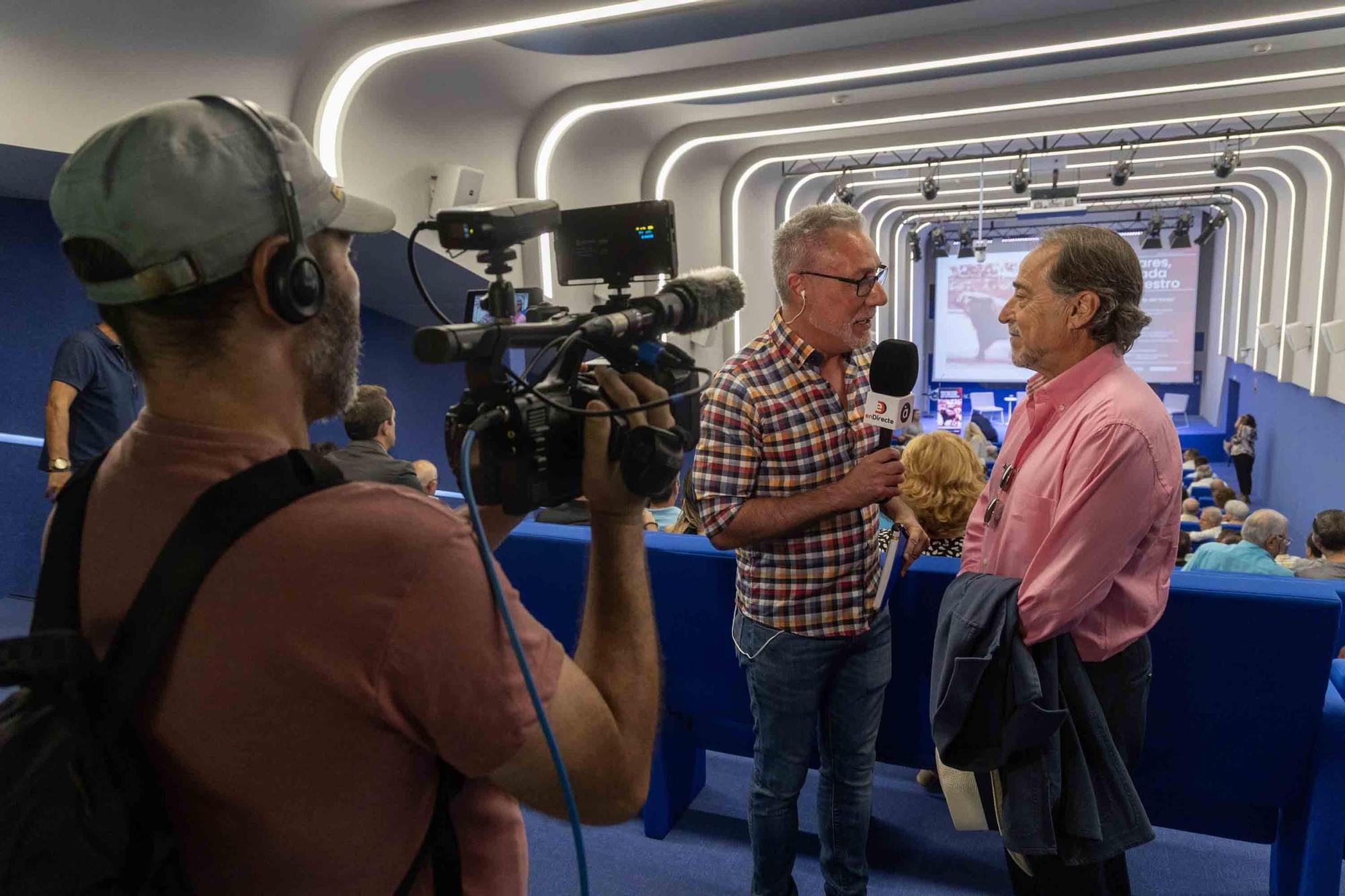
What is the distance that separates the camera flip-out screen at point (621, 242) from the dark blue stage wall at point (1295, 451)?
8362 mm

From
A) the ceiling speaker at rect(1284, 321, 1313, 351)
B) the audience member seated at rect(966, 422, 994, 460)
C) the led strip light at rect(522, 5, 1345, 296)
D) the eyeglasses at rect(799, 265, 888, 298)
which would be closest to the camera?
the eyeglasses at rect(799, 265, 888, 298)

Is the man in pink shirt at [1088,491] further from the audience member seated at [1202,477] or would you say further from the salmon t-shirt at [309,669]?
the audience member seated at [1202,477]

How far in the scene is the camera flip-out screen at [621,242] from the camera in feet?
4.39

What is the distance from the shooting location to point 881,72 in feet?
15.5

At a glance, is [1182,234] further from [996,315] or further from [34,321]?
[34,321]

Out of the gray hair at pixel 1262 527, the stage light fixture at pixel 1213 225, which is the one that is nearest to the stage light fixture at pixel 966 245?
the stage light fixture at pixel 1213 225

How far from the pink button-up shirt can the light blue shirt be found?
2.50m

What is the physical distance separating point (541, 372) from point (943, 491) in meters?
1.86

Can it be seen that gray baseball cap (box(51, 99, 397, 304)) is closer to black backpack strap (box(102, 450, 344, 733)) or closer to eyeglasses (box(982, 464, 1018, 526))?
black backpack strap (box(102, 450, 344, 733))

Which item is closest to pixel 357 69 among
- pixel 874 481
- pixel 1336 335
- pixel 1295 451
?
pixel 874 481

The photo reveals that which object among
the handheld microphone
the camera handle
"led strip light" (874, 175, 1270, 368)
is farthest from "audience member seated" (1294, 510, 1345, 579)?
"led strip light" (874, 175, 1270, 368)

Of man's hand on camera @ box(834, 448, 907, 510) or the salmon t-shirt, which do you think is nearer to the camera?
the salmon t-shirt

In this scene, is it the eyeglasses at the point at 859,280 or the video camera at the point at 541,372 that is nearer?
the video camera at the point at 541,372

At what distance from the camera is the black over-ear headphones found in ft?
2.28
